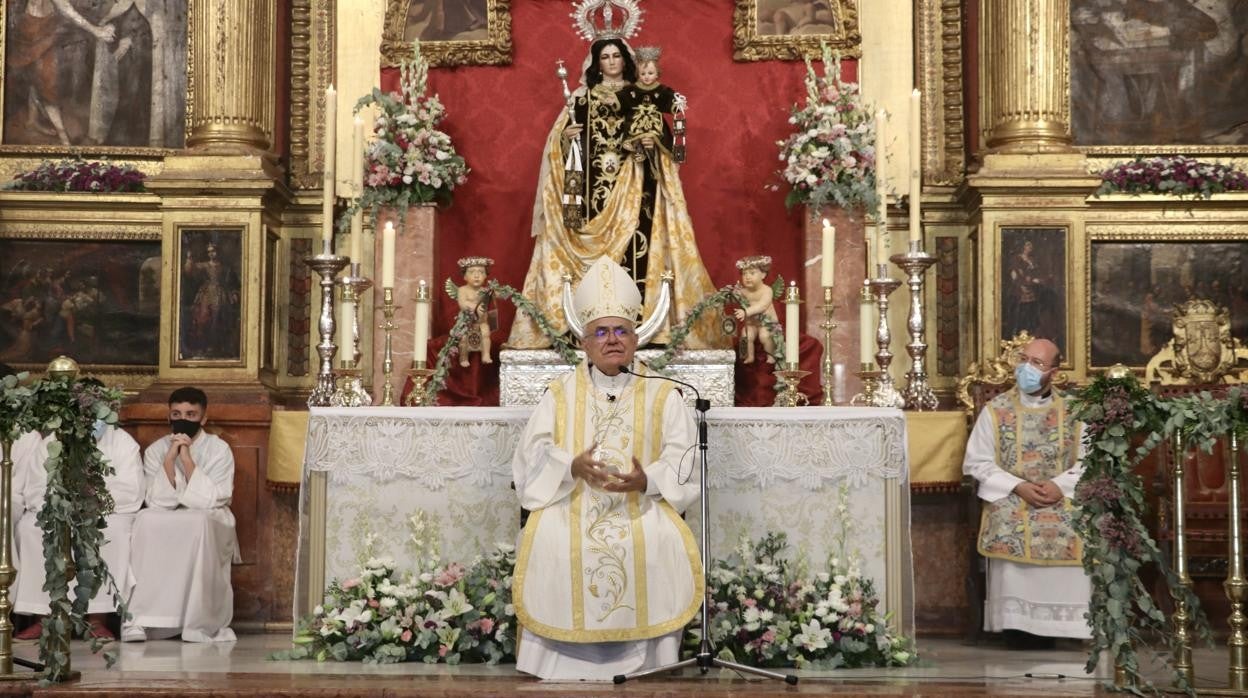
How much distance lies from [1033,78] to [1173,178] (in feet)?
3.57

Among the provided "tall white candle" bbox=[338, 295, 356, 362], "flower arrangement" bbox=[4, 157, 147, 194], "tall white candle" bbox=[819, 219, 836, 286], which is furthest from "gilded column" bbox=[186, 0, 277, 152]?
"tall white candle" bbox=[819, 219, 836, 286]

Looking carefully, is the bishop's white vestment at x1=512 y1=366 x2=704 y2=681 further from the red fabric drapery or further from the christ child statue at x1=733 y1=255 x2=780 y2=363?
the red fabric drapery

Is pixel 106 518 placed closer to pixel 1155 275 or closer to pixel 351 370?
pixel 351 370

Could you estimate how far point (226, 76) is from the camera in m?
10.3

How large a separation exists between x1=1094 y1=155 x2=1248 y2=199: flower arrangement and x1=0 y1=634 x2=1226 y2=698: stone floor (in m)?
3.39

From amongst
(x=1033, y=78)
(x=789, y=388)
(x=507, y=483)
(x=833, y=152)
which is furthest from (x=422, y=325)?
(x=1033, y=78)

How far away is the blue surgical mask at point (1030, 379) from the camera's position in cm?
→ 904

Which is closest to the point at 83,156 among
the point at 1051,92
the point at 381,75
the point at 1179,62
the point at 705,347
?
the point at 381,75

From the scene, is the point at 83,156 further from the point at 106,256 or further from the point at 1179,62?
the point at 1179,62

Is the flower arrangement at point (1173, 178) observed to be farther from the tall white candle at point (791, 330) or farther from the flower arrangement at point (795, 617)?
the flower arrangement at point (795, 617)

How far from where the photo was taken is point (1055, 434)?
354 inches

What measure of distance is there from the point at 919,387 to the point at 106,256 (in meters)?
5.26

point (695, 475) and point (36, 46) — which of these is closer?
point (695, 475)

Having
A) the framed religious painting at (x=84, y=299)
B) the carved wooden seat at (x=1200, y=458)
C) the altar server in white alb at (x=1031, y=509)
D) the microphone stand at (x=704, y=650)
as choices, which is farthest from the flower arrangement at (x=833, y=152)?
the framed religious painting at (x=84, y=299)
